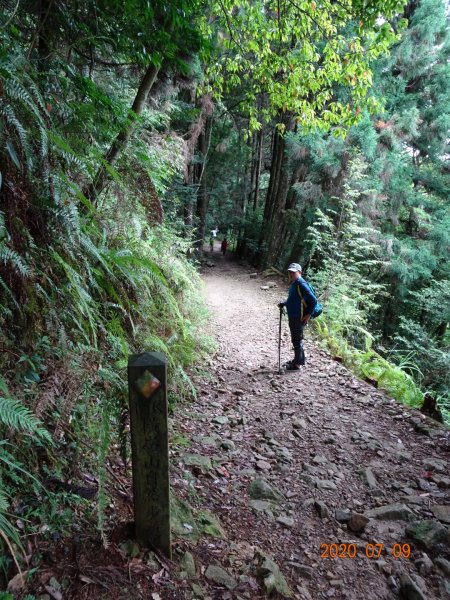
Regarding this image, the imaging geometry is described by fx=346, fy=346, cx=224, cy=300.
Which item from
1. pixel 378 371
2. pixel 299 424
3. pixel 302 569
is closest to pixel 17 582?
pixel 302 569

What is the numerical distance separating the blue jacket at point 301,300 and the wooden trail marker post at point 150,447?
4.38 metres

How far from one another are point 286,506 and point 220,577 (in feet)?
3.73

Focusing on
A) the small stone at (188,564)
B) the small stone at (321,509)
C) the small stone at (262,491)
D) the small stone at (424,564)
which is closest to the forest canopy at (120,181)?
the small stone at (188,564)

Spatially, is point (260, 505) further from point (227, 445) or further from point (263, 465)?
point (227, 445)

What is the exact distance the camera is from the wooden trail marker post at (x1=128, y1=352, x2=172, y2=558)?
1817 mm

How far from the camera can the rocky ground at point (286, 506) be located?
1.98 meters

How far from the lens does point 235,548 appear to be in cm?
246

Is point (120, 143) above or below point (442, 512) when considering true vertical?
above

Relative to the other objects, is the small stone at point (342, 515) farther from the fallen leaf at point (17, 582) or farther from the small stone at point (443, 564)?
the fallen leaf at point (17, 582)

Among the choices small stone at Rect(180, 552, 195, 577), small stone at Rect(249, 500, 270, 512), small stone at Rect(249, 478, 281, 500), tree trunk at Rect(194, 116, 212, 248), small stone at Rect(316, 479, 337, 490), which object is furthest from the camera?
tree trunk at Rect(194, 116, 212, 248)

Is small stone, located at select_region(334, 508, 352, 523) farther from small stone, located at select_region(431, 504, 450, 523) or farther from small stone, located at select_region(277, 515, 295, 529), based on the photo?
small stone, located at select_region(431, 504, 450, 523)

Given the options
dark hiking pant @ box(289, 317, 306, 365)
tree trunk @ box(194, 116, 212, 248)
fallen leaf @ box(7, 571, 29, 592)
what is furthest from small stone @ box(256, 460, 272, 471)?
tree trunk @ box(194, 116, 212, 248)

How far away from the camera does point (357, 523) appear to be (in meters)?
2.91

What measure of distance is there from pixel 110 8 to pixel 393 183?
11.4 metres
